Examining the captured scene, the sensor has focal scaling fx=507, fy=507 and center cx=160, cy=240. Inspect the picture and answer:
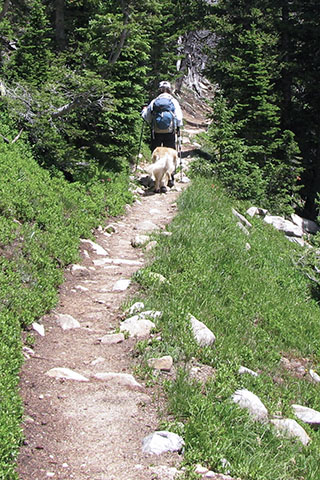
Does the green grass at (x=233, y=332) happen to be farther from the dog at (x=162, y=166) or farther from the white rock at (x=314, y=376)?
the dog at (x=162, y=166)

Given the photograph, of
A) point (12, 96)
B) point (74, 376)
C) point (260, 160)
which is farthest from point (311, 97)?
point (74, 376)

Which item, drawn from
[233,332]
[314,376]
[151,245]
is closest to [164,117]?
[151,245]

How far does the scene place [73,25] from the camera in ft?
54.7

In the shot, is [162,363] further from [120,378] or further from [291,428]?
[291,428]

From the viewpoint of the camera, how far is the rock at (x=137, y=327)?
552cm

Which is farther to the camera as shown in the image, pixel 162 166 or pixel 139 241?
pixel 162 166

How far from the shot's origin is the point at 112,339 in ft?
17.8

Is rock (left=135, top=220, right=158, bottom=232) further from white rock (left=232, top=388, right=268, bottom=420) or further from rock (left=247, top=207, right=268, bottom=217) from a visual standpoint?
white rock (left=232, top=388, right=268, bottom=420)

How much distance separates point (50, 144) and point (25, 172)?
178 centimetres

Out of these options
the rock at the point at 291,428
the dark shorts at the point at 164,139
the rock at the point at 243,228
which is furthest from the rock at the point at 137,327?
the dark shorts at the point at 164,139

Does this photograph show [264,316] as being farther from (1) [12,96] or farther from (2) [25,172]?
(1) [12,96]

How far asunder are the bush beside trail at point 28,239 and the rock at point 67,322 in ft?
0.73

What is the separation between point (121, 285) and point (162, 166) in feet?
20.6

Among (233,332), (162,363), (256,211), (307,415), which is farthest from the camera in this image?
(256,211)
